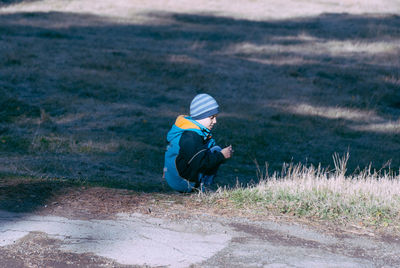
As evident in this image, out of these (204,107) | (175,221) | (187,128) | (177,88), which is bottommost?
(177,88)

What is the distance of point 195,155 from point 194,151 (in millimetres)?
45

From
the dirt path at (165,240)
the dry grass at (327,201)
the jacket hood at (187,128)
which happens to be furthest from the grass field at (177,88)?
the dirt path at (165,240)

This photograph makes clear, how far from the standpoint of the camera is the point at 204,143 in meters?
5.89

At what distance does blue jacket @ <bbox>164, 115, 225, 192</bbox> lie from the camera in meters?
5.66

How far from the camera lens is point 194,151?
18.6 ft

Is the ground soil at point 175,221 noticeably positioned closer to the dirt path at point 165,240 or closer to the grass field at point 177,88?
the dirt path at point 165,240

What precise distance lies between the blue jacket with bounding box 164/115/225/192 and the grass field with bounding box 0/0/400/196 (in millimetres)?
2154

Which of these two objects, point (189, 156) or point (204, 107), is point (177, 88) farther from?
point (189, 156)

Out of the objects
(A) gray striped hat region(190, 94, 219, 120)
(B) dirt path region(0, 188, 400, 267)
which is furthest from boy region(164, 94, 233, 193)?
(B) dirt path region(0, 188, 400, 267)

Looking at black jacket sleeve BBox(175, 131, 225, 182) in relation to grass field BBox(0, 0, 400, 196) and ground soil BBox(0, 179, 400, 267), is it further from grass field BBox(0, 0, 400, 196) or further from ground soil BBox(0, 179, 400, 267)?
grass field BBox(0, 0, 400, 196)

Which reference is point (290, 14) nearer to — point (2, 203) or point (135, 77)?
point (135, 77)

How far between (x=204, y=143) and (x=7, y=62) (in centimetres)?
1425

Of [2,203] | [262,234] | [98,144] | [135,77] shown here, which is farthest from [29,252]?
[135,77]

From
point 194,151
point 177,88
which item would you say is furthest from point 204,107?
point 177,88
